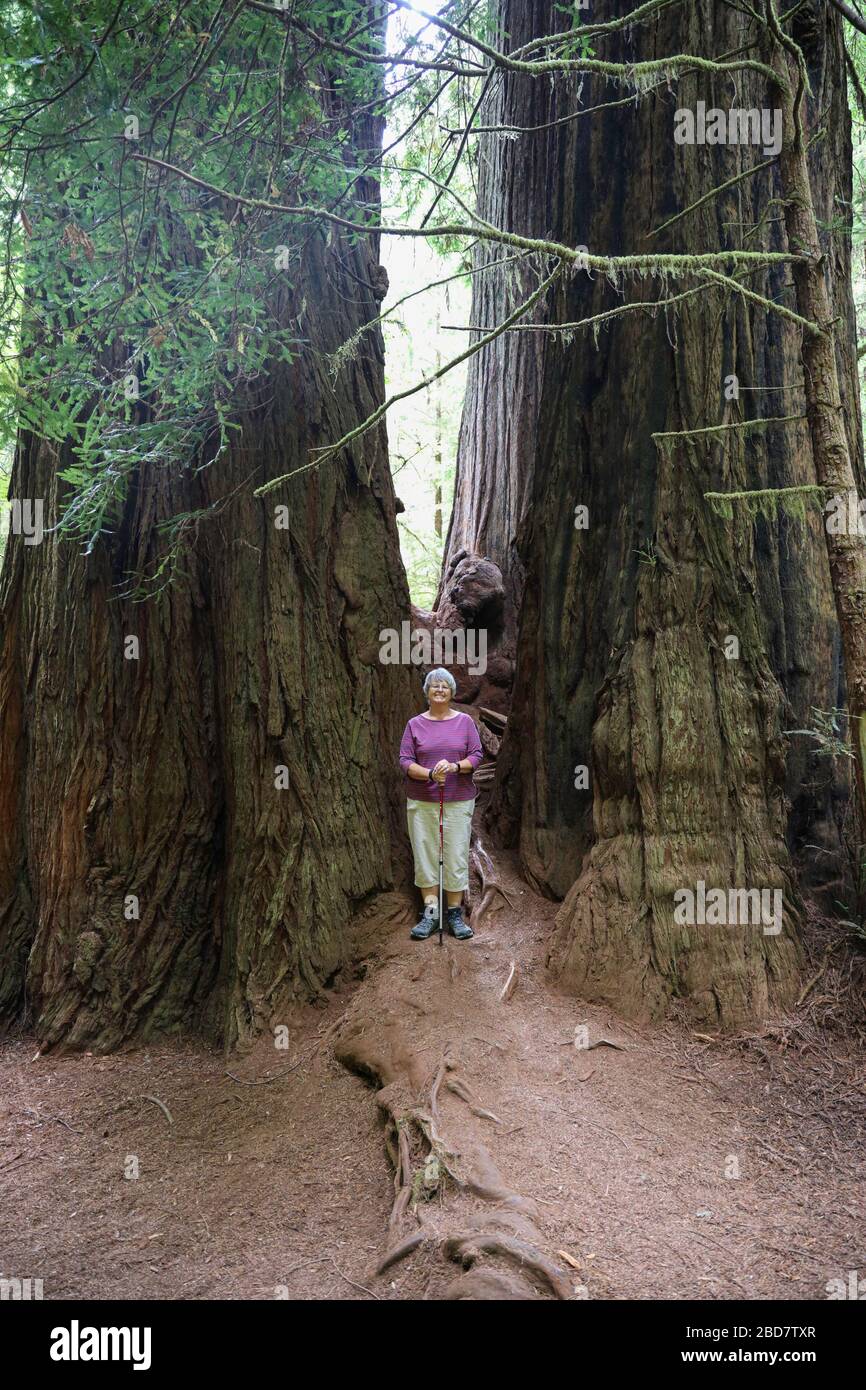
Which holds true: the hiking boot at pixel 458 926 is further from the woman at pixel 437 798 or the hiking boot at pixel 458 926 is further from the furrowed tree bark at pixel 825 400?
the furrowed tree bark at pixel 825 400

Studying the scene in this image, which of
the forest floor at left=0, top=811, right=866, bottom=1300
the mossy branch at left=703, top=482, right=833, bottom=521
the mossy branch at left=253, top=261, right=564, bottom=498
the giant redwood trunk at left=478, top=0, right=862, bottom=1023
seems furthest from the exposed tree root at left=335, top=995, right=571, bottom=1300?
the mossy branch at left=703, top=482, right=833, bottom=521

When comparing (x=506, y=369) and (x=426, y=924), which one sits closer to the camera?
(x=426, y=924)

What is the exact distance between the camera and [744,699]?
5.29m

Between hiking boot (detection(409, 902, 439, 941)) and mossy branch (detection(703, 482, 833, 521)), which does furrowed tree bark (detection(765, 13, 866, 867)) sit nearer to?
mossy branch (detection(703, 482, 833, 521))

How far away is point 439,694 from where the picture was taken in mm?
5699

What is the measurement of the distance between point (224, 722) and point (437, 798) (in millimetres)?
1485

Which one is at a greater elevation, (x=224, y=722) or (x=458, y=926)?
(x=224, y=722)

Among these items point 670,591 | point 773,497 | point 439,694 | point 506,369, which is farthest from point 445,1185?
point 506,369

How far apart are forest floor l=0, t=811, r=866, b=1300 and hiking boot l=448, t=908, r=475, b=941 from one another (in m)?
0.06

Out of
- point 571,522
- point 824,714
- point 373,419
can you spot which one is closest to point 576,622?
point 571,522

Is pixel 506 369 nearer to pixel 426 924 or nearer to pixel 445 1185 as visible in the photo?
pixel 426 924

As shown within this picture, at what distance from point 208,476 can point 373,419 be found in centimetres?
223

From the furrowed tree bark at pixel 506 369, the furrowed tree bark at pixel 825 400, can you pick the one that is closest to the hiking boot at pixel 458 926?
the furrowed tree bark at pixel 825 400

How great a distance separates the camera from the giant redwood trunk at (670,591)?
518cm
